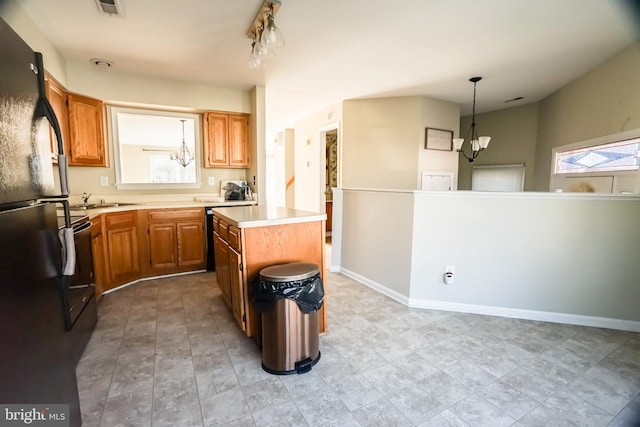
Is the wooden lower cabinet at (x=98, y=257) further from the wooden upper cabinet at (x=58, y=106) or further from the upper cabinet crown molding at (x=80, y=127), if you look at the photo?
the upper cabinet crown molding at (x=80, y=127)

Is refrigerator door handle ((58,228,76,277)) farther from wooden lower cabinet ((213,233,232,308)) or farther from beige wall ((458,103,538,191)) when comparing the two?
beige wall ((458,103,538,191))

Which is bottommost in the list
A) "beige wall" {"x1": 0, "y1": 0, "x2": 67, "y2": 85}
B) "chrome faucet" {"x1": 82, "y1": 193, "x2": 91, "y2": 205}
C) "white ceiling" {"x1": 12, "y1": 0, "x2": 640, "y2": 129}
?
"chrome faucet" {"x1": 82, "y1": 193, "x2": 91, "y2": 205}

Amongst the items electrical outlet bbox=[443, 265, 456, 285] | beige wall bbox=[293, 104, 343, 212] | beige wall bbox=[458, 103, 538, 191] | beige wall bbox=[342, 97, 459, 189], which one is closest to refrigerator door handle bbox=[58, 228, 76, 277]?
electrical outlet bbox=[443, 265, 456, 285]

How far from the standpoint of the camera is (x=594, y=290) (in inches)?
95.5

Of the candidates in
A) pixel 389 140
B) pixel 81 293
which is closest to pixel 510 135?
pixel 389 140

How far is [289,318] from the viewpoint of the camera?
174cm

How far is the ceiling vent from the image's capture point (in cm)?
204

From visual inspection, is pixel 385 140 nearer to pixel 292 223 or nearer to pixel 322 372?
pixel 292 223

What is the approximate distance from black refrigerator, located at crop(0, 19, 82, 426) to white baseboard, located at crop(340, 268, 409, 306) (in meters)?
2.49

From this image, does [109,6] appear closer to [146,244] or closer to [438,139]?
[146,244]

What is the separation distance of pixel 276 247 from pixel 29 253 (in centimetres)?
129

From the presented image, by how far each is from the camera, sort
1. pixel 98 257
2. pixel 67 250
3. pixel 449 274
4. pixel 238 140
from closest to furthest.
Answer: pixel 67 250 → pixel 449 274 → pixel 98 257 → pixel 238 140

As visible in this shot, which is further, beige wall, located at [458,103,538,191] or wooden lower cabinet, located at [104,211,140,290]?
beige wall, located at [458,103,538,191]

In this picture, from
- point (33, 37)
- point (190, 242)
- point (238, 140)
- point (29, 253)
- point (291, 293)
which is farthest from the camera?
point (238, 140)
